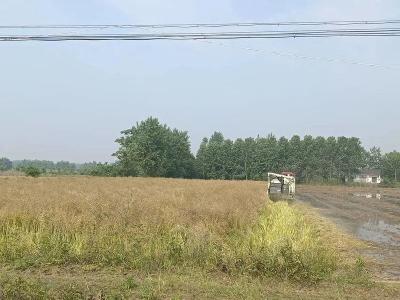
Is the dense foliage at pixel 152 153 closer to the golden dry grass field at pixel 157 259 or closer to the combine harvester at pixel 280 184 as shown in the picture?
the combine harvester at pixel 280 184

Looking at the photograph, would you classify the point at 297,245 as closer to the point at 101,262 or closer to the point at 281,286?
the point at 281,286

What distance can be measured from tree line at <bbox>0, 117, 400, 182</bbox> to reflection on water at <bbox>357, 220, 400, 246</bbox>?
2793 inches

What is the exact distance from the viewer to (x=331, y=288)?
783 centimetres

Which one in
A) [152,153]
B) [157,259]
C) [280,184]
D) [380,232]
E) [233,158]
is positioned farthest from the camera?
[233,158]

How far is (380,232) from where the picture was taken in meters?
18.3

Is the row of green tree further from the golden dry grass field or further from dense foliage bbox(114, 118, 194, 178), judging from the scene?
the golden dry grass field

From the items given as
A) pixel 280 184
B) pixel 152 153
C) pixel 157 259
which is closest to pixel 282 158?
pixel 152 153

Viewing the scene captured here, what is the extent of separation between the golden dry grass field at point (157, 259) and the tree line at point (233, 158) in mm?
77695

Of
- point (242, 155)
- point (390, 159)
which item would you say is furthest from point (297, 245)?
point (390, 159)

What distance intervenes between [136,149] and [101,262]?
82.6 meters

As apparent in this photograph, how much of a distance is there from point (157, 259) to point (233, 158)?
107m

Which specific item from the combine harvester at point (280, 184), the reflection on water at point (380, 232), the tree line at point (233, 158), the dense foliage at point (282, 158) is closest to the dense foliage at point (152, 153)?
the tree line at point (233, 158)

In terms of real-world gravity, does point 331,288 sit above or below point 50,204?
below

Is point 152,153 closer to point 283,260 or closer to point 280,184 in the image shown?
point 280,184
